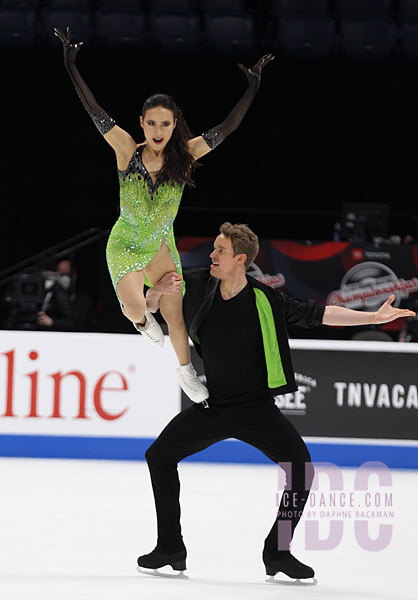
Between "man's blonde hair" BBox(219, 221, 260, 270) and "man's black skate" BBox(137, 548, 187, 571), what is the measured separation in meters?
1.20

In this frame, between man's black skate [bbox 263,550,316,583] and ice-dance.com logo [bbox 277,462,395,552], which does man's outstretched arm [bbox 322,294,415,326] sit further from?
man's black skate [bbox 263,550,316,583]

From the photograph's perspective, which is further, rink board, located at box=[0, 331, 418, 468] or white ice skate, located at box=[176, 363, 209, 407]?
rink board, located at box=[0, 331, 418, 468]

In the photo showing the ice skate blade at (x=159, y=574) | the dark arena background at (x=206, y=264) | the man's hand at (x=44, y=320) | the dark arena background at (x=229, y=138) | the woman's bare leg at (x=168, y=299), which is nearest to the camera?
the ice skate blade at (x=159, y=574)

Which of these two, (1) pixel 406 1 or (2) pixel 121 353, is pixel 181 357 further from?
(1) pixel 406 1

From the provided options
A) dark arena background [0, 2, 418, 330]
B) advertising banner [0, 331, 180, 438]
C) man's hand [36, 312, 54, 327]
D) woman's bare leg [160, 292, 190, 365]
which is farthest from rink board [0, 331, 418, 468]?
dark arena background [0, 2, 418, 330]

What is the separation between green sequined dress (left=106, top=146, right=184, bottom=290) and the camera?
3.66 metres

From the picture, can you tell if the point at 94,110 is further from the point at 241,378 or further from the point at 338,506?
the point at 338,506

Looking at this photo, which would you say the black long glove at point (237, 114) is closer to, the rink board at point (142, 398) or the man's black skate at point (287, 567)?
the man's black skate at point (287, 567)

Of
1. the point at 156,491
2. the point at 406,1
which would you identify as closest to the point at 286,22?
the point at 406,1

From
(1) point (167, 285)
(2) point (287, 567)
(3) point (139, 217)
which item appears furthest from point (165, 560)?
(3) point (139, 217)

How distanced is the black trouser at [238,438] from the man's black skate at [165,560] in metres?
0.02

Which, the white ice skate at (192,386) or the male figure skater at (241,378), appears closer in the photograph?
the male figure skater at (241,378)

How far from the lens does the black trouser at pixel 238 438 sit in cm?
349

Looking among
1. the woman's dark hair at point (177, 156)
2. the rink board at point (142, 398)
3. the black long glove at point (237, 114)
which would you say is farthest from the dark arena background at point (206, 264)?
the black long glove at point (237, 114)
